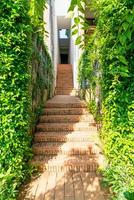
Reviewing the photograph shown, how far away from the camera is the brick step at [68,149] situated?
5758 millimetres

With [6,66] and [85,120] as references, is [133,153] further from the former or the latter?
[85,120]

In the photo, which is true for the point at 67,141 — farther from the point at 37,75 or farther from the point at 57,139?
the point at 37,75

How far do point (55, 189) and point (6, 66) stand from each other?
77.8 inches

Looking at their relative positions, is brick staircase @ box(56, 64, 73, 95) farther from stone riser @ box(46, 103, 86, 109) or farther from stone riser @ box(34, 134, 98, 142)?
stone riser @ box(34, 134, 98, 142)

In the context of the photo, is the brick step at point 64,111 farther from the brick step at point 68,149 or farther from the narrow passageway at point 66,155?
the brick step at point 68,149

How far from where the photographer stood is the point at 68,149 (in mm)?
5828

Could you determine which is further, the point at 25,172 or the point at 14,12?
the point at 25,172

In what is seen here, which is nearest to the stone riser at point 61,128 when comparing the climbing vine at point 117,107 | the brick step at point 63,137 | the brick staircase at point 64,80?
the brick step at point 63,137

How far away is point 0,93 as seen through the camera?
438 centimetres

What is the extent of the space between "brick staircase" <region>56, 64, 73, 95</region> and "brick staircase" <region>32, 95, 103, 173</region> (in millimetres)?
6201

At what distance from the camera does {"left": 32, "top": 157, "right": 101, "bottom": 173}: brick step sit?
5.14m

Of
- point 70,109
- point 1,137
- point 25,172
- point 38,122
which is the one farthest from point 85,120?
point 1,137

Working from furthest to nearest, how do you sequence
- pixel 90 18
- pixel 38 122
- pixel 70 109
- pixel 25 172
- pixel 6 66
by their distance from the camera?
pixel 90 18 → pixel 70 109 → pixel 38 122 → pixel 25 172 → pixel 6 66

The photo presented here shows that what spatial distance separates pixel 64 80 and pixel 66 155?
11.1 m
